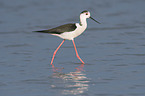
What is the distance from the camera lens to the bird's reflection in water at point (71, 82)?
353 inches

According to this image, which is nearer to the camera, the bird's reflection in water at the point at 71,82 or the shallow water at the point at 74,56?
the bird's reflection in water at the point at 71,82

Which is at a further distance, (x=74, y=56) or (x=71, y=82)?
(x=74, y=56)

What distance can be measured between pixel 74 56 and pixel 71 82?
319cm

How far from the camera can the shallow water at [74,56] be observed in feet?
30.2

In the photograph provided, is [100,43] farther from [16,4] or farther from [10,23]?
[16,4]

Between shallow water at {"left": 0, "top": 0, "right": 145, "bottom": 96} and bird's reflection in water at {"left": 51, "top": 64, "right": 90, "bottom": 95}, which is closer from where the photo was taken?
bird's reflection in water at {"left": 51, "top": 64, "right": 90, "bottom": 95}

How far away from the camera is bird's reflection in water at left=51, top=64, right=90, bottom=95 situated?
29.4 feet

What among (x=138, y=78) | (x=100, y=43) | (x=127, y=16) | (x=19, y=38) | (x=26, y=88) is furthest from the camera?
(x=127, y=16)

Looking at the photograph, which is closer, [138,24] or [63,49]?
[63,49]

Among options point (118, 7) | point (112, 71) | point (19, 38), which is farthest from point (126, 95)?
point (118, 7)

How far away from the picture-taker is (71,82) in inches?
381

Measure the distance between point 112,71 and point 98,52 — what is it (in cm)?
246

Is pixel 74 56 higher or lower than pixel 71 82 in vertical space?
lower

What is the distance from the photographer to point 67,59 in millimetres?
12352
